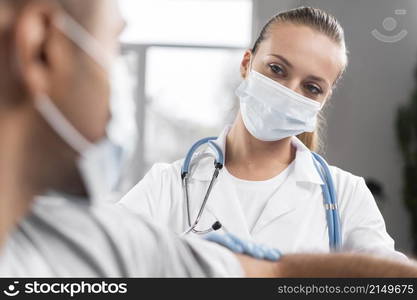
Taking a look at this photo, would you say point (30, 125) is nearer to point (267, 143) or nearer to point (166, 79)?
point (166, 79)

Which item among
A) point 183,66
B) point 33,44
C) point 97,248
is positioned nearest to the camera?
point 33,44

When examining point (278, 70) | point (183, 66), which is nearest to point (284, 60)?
point (278, 70)

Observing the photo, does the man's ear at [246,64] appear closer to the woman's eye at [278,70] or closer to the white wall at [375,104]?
the woman's eye at [278,70]

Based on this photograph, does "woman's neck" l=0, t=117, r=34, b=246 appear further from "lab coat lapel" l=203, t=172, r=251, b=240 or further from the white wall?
the white wall

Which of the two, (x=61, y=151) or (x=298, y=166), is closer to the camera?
(x=61, y=151)

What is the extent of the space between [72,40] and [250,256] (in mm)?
424

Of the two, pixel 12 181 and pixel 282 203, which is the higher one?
pixel 12 181

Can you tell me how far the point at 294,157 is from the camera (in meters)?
0.98

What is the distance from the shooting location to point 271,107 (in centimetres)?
93

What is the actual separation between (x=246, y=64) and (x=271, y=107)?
0.09 meters

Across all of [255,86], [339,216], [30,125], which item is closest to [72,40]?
[30,125]

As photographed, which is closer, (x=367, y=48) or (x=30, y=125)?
(x=30, y=125)

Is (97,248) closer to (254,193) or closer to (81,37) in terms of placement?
(81,37)

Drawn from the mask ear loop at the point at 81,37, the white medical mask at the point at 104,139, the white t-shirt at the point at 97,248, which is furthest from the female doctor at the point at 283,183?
the mask ear loop at the point at 81,37
